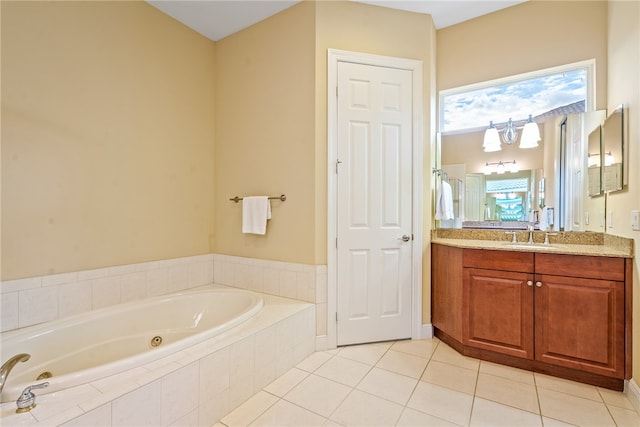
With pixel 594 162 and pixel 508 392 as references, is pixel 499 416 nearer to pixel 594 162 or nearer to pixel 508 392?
pixel 508 392

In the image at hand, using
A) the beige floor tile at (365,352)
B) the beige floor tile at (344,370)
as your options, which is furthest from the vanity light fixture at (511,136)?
the beige floor tile at (344,370)

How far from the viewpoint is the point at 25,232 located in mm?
1779

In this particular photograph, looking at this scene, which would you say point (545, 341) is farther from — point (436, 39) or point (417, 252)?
point (436, 39)

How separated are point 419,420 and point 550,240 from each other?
5.75 feet

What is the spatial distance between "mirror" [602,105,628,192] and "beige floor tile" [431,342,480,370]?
1.49m

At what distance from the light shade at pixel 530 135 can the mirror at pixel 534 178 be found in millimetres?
37

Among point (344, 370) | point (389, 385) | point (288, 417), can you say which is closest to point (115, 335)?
point (288, 417)

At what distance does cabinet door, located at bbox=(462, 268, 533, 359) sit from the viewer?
2.03 m

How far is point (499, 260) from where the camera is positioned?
6.97 ft

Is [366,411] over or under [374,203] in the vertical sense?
under

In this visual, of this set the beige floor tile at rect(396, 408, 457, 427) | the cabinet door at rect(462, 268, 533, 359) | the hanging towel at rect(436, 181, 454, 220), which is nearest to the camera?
the beige floor tile at rect(396, 408, 457, 427)

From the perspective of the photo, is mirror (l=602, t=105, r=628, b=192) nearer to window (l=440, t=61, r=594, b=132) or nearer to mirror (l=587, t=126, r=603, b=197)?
mirror (l=587, t=126, r=603, b=197)

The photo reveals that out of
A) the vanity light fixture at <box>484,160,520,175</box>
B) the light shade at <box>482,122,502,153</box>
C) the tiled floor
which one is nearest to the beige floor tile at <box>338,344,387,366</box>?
the tiled floor

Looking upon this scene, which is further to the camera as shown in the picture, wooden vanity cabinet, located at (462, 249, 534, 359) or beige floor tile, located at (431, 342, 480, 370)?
beige floor tile, located at (431, 342, 480, 370)
